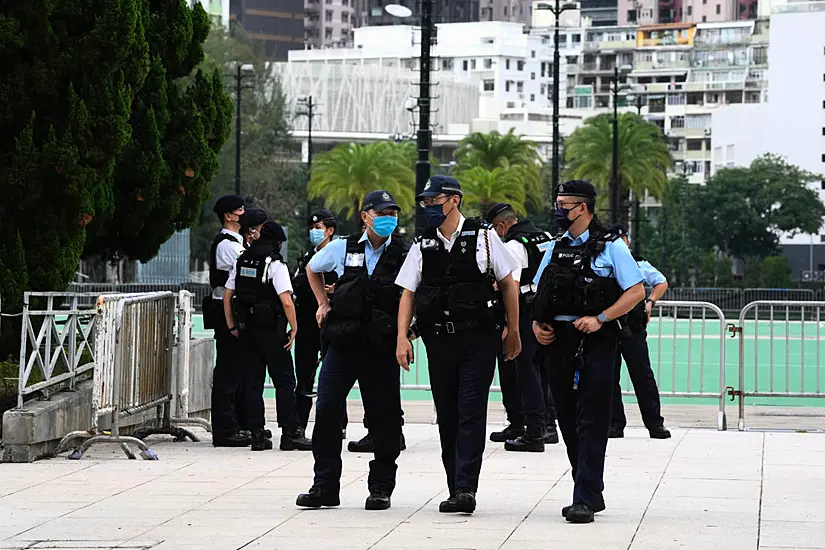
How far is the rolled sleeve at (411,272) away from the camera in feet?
29.0

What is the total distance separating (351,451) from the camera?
12.4 metres

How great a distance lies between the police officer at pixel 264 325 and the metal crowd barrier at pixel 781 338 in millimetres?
4334

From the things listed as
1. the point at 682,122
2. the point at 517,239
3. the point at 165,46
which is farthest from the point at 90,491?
the point at 682,122

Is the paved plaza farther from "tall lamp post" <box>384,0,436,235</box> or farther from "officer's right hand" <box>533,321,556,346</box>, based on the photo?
"tall lamp post" <box>384,0,436,235</box>

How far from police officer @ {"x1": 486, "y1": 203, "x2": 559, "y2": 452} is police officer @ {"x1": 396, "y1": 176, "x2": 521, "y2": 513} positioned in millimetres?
3174

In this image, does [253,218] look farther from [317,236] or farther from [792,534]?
[792,534]

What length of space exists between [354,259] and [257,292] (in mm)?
2922

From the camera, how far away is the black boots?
40.7 feet

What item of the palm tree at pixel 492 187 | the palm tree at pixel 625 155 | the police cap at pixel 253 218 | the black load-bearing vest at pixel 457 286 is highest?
the palm tree at pixel 625 155

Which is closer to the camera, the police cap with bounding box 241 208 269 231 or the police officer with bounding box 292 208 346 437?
the police officer with bounding box 292 208 346 437

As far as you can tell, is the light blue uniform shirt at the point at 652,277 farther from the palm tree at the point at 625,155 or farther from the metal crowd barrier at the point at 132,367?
the palm tree at the point at 625,155

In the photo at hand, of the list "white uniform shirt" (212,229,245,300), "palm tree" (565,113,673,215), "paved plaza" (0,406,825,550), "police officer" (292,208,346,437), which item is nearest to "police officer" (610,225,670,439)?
"paved plaza" (0,406,825,550)


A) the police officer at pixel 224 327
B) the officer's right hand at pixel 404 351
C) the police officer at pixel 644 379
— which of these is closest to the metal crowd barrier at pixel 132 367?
the police officer at pixel 224 327

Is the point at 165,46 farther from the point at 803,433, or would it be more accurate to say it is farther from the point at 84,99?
the point at 803,433
